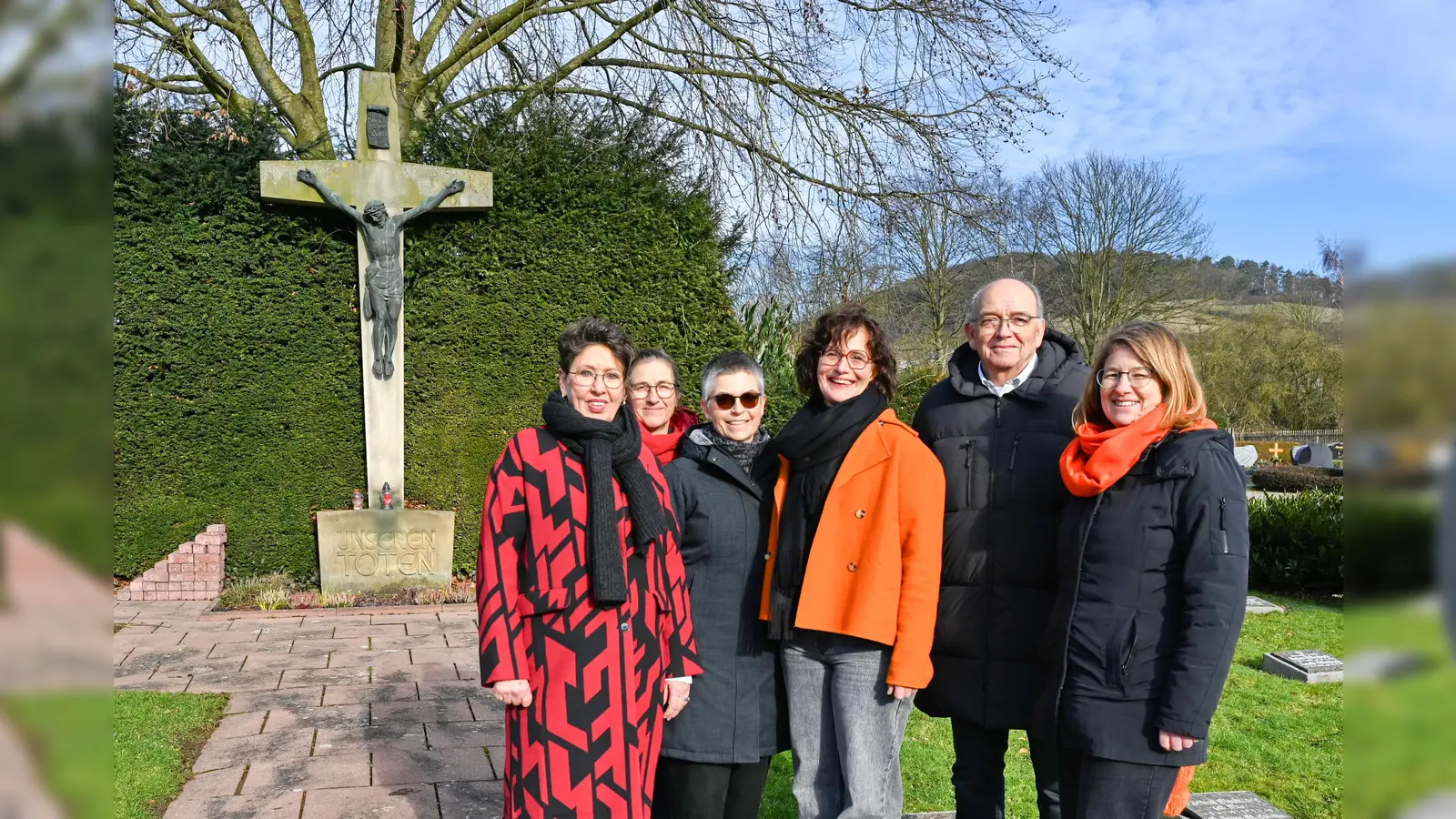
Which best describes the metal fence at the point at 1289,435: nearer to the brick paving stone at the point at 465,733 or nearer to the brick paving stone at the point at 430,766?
the brick paving stone at the point at 465,733

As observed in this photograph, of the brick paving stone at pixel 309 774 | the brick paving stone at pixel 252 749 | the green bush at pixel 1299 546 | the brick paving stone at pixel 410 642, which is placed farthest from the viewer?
the green bush at pixel 1299 546

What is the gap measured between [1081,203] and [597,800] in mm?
26119

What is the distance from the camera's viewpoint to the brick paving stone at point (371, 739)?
4.38 m

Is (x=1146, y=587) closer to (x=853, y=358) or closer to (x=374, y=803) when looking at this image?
(x=853, y=358)

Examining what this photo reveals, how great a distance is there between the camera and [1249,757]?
4645 mm

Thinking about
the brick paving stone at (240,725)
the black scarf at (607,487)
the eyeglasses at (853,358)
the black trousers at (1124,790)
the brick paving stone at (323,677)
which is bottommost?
the brick paving stone at (323,677)

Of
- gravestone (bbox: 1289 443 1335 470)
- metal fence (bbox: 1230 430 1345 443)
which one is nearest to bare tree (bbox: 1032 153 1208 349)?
metal fence (bbox: 1230 430 1345 443)

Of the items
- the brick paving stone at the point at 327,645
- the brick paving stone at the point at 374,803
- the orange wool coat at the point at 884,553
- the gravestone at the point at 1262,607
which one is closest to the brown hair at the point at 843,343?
the orange wool coat at the point at 884,553

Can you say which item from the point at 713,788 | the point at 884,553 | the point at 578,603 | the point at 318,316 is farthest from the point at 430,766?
the point at 318,316

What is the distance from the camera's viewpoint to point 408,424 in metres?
8.79

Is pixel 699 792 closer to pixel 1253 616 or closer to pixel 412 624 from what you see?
pixel 412 624
